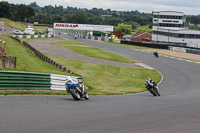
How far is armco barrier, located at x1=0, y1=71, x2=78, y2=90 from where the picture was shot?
15.7 metres

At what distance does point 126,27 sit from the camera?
184875mm

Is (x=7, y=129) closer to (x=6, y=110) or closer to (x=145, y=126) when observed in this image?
(x=6, y=110)

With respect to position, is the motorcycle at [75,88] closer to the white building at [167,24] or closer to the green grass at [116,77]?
the green grass at [116,77]

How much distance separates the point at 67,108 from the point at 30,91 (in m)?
4.91

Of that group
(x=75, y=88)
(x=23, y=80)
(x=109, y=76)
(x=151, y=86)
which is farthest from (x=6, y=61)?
(x=109, y=76)

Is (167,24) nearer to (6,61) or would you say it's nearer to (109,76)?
(109,76)

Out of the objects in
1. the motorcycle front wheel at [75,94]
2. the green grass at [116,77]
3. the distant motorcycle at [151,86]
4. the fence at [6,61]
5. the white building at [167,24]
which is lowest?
the green grass at [116,77]

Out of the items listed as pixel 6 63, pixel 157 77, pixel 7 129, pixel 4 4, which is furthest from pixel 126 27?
pixel 7 129

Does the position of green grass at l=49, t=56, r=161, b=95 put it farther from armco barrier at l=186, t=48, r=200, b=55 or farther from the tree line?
the tree line

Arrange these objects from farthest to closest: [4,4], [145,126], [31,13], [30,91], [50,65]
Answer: [31,13] → [4,4] → [50,65] → [30,91] → [145,126]

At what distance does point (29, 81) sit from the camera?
16906mm

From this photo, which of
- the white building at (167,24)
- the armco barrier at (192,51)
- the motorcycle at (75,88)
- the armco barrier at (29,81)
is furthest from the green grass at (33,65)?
the white building at (167,24)

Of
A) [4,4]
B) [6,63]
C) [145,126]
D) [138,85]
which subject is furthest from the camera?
[4,4]

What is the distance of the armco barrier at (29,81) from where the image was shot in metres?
15.7
